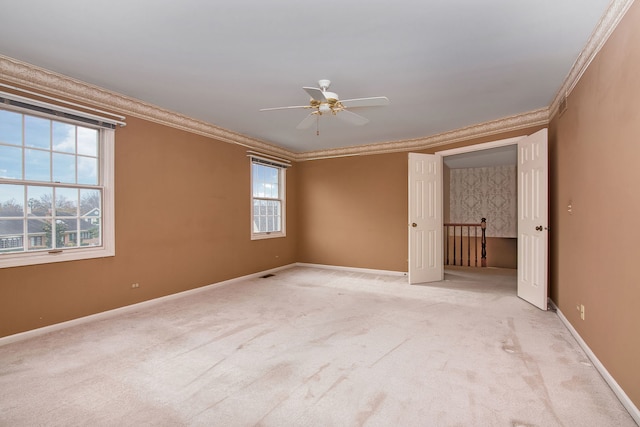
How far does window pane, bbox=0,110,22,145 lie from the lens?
283 centimetres

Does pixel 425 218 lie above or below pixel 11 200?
below

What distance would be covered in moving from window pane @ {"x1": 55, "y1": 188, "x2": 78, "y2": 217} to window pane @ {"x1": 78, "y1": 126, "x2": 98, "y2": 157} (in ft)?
1.47

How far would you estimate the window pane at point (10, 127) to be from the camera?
2.83 metres

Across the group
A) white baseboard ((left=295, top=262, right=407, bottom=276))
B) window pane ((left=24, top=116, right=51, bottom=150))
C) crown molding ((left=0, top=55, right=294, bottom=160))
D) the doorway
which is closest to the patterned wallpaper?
white baseboard ((left=295, top=262, right=407, bottom=276))

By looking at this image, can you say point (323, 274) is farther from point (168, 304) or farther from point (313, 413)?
point (313, 413)

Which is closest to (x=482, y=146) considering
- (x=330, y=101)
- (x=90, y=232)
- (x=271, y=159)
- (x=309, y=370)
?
(x=330, y=101)

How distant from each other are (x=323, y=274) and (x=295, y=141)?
2.57 meters

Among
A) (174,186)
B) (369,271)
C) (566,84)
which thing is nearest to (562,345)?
(566,84)

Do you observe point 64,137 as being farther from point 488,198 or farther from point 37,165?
point 488,198

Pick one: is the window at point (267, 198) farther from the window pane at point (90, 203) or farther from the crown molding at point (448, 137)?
the window pane at point (90, 203)

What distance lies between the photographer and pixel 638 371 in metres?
1.74

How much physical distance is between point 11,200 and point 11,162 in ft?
1.16

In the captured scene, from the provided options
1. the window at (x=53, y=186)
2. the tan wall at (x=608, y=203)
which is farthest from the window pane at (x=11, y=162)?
the tan wall at (x=608, y=203)

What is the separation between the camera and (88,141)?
344 centimetres
